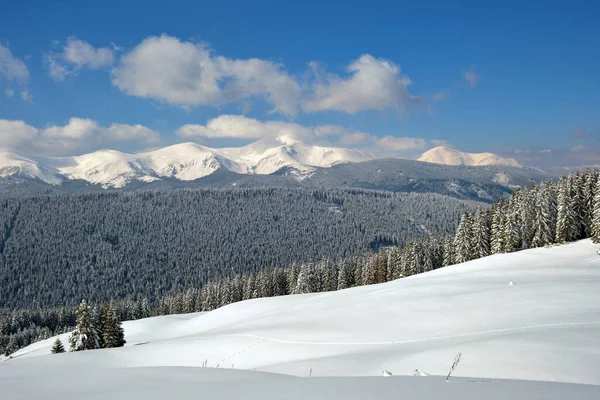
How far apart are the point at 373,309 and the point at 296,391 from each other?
17.2m

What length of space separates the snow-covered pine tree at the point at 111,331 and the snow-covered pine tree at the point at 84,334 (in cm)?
125

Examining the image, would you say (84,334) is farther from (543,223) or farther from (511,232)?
(543,223)

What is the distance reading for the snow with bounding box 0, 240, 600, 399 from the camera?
23.1 feet

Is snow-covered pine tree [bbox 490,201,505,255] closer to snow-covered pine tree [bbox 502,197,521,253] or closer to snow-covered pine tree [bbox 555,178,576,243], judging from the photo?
snow-covered pine tree [bbox 502,197,521,253]

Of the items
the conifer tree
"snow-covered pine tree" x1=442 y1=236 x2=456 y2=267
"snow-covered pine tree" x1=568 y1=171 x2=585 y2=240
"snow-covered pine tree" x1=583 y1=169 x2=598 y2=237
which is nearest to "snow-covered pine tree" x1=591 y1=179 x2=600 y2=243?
"snow-covered pine tree" x1=568 y1=171 x2=585 y2=240

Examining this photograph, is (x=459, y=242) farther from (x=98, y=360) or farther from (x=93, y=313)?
(x=98, y=360)

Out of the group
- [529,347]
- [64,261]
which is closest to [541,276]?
[529,347]

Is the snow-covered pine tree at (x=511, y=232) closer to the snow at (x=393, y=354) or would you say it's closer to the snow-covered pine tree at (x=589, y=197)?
the snow-covered pine tree at (x=589, y=197)

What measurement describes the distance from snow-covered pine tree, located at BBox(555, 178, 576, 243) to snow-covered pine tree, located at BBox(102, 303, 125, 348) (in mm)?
51828

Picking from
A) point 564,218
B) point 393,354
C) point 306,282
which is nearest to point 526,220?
point 564,218

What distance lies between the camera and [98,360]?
16281 mm

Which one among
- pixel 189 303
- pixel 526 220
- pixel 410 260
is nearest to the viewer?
pixel 526 220

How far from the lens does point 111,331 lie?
3609 cm

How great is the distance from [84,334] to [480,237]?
5157cm
